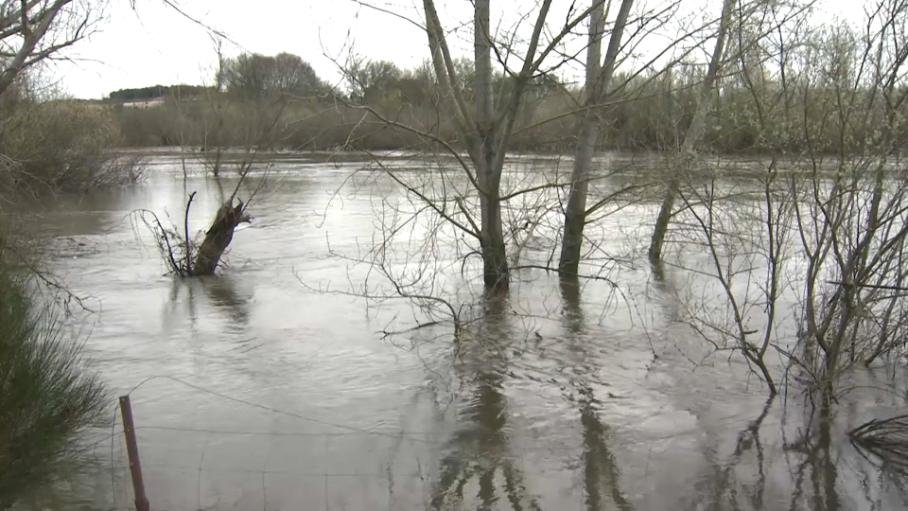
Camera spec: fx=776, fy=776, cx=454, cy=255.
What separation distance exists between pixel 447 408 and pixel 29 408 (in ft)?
10.2

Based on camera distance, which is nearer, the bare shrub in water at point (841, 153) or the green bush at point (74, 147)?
the bare shrub in water at point (841, 153)

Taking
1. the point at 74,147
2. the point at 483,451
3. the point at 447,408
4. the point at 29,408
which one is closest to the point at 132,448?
the point at 29,408

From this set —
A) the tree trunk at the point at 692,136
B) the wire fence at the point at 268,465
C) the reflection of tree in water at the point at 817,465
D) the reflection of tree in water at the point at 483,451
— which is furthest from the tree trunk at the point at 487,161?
the reflection of tree in water at the point at 817,465

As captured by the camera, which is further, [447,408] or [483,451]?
Result: [447,408]

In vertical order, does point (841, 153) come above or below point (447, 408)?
above

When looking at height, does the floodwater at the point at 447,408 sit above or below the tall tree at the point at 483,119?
below

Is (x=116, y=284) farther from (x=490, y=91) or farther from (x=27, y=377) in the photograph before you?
(x=27, y=377)

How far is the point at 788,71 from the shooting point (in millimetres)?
5934

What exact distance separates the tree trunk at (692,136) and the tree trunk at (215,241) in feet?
21.6

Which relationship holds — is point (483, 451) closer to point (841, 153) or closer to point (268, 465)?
point (268, 465)

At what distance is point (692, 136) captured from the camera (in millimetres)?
11055

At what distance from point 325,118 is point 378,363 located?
349cm

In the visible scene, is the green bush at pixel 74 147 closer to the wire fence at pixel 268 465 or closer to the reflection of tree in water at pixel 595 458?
the wire fence at pixel 268 465

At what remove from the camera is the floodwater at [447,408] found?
4.92 m
